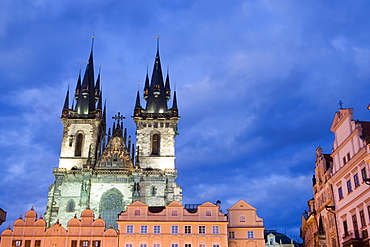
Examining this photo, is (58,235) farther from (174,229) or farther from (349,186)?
(349,186)

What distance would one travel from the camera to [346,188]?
3172cm

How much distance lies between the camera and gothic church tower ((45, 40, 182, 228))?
201 feet

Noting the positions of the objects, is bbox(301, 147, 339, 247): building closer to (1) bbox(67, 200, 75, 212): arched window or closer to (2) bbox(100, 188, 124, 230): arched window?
(2) bbox(100, 188, 124, 230): arched window

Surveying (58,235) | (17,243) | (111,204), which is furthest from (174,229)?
(111,204)

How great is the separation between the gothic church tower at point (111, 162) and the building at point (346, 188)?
27.6 metres

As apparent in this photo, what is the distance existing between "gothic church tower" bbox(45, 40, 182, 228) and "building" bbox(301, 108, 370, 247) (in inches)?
1087

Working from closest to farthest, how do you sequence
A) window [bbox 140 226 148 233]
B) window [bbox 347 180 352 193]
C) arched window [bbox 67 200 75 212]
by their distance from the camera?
window [bbox 347 180 352 193] → window [bbox 140 226 148 233] → arched window [bbox 67 200 75 212]

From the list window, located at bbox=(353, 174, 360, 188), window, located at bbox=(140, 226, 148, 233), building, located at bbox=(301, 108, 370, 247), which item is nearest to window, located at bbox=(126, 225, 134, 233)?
window, located at bbox=(140, 226, 148, 233)

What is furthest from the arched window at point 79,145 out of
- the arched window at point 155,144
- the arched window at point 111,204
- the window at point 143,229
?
the window at point 143,229

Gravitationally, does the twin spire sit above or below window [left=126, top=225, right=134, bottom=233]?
above

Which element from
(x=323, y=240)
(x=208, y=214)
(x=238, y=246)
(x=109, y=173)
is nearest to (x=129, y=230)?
(x=208, y=214)

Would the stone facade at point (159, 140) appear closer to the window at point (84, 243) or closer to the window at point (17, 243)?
the window at point (84, 243)

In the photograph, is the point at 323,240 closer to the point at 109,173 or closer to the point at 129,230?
the point at 129,230

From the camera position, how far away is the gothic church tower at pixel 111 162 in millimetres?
61375
